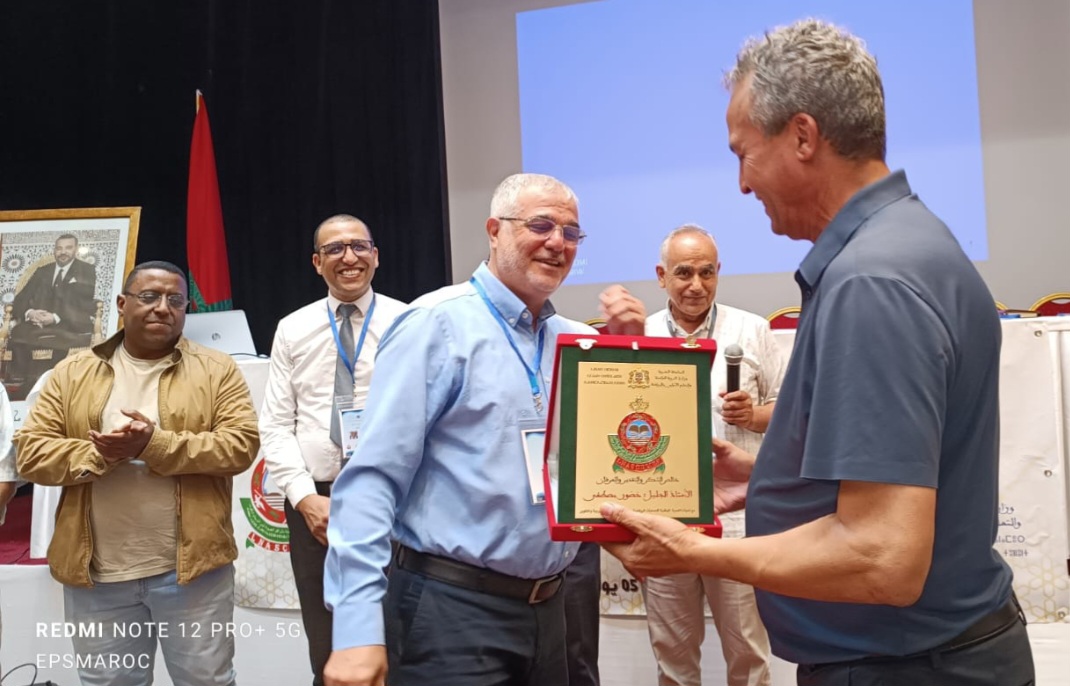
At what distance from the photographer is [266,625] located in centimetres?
370

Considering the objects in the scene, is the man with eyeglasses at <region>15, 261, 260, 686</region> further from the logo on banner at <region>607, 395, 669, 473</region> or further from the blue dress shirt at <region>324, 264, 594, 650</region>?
the logo on banner at <region>607, 395, 669, 473</region>

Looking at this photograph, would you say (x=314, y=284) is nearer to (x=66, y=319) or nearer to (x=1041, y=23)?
(x=66, y=319)

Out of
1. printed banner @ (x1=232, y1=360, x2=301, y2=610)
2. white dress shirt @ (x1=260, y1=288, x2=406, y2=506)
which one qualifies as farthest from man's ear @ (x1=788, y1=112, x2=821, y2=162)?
printed banner @ (x1=232, y1=360, x2=301, y2=610)

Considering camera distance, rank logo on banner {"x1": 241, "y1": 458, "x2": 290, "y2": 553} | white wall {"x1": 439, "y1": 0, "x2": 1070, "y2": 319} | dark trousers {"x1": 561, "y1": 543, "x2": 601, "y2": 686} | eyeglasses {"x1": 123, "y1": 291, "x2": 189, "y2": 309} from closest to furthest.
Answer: dark trousers {"x1": 561, "y1": 543, "x2": 601, "y2": 686} < eyeglasses {"x1": 123, "y1": 291, "x2": 189, "y2": 309} < logo on banner {"x1": 241, "y1": 458, "x2": 290, "y2": 553} < white wall {"x1": 439, "y1": 0, "x2": 1070, "y2": 319}

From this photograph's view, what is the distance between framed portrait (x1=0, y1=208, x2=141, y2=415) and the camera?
14.6 feet

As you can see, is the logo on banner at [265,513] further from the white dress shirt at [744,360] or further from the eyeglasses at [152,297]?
the white dress shirt at [744,360]

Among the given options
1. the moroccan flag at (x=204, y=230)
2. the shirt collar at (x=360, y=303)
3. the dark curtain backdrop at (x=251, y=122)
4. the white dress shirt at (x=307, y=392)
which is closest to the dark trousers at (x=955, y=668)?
the white dress shirt at (x=307, y=392)

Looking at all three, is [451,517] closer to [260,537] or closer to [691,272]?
[691,272]

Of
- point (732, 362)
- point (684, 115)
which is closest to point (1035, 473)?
point (732, 362)

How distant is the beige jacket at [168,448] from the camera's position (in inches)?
110

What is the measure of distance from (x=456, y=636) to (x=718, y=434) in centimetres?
174

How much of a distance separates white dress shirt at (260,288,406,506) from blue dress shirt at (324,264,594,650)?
4.64 feet

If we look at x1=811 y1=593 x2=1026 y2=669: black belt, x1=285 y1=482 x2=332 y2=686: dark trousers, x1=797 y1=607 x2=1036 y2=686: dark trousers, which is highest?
x1=811 y1=593 x2=1026 y2=669: black belt

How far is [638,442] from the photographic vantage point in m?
1.45
